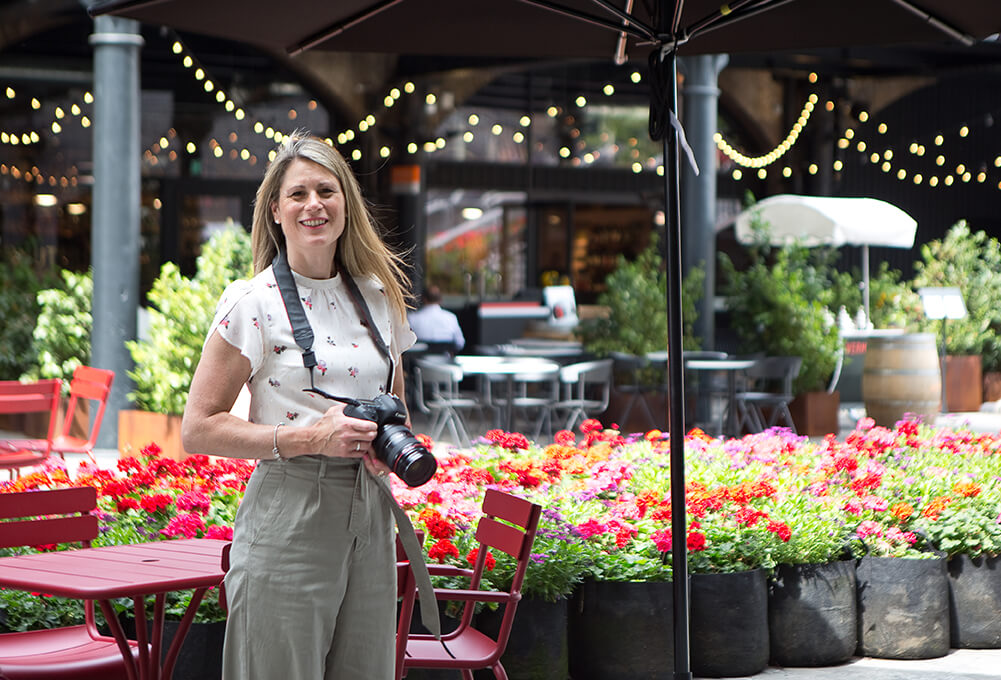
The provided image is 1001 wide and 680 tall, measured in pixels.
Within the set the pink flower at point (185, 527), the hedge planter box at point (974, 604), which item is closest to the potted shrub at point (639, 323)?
the hedge planter box at point (974, 604)

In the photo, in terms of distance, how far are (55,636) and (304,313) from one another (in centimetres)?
136

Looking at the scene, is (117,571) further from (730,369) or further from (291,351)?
(730,369)

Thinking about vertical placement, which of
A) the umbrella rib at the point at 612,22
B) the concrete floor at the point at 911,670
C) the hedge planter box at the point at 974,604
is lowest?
the concrete floor at the point at 911,670

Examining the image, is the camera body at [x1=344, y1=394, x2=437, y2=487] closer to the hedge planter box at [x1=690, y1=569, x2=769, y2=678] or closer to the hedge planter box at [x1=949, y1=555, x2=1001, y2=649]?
the hedge planter box at [x1=690, y1=569, x2=769, y2=678]

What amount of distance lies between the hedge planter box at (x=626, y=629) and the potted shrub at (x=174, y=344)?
4692 mm

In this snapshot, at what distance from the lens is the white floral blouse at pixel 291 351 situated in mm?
2234

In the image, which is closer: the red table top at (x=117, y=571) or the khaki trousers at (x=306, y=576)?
the khaki trousers at (x=306, y=576)

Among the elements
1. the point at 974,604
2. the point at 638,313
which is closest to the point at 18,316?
the point at 638,313

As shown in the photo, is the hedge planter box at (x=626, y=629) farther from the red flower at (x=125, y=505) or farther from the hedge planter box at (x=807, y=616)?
the red flower at (x=125, y=505)

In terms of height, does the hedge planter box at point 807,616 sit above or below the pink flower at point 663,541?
below

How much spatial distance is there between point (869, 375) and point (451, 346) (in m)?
3.59

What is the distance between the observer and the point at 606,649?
154 inches

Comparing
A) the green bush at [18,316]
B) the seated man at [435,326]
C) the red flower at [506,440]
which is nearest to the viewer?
the red flower at [506,440]

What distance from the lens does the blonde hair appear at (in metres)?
2.34
